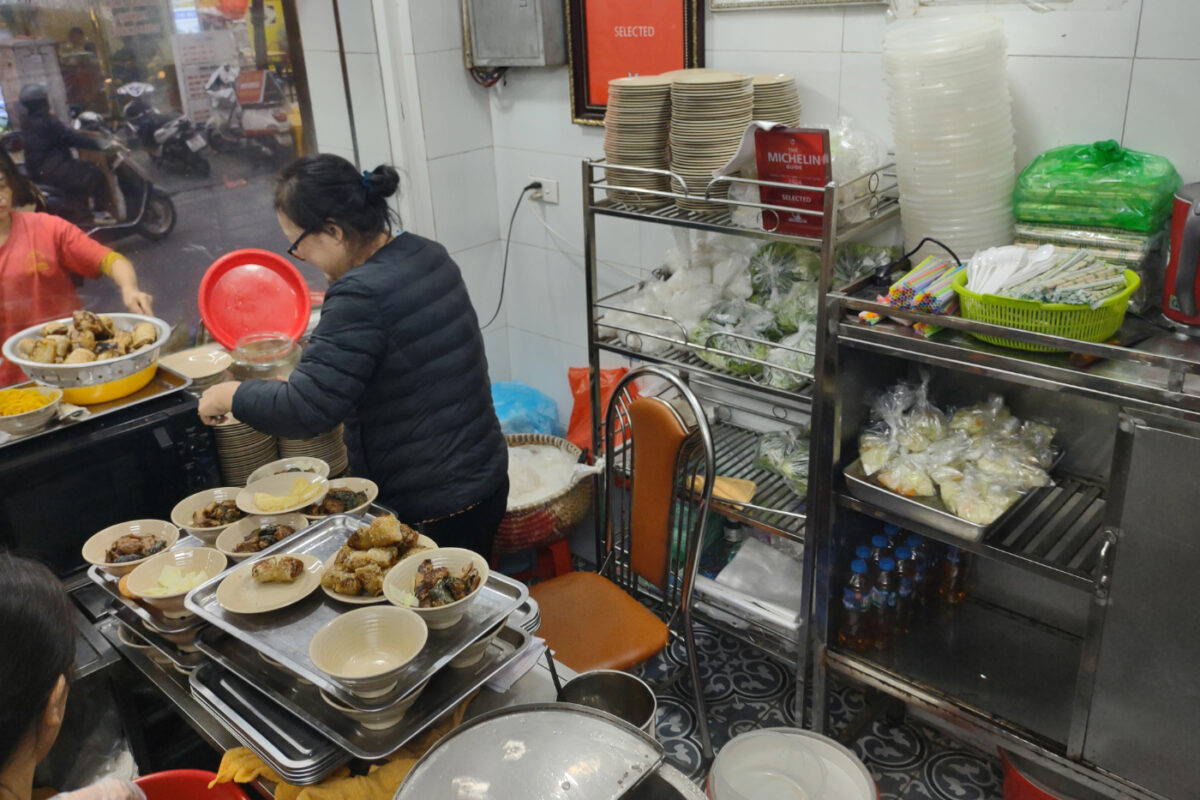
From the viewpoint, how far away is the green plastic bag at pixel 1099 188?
1.72 m

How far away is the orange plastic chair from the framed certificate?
973 mm

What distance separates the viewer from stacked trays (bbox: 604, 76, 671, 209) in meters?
2.23

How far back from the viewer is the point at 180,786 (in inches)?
59.1

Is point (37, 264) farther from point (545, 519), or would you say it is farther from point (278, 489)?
point (545, 519)

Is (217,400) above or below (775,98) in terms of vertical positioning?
below

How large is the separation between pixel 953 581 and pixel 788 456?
20.5 inches

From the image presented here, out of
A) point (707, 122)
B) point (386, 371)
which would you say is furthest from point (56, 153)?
point (707, 122)

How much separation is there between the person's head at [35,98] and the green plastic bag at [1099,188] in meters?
2.34

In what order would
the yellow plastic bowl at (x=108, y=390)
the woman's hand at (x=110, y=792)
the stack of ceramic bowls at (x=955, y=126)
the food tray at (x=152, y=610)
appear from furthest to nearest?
the yellow plastic bowl at (x=108, y=390), the stack of ceramic bowls at (x=955, y=126), the food tray at (x=152, y=610), the woman's hand at (x=110, y=792)

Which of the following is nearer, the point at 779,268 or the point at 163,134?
the point at 779,268

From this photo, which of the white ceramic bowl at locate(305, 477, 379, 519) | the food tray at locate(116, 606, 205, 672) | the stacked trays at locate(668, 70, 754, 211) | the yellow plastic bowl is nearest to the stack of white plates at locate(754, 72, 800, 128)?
the stacked trays at locate(668, 70, 754, 211)

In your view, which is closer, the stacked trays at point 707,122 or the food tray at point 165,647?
the food tray at point 165,647

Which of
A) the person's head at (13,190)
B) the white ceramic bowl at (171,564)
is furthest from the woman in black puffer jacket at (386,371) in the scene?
the person's head at (13,190)

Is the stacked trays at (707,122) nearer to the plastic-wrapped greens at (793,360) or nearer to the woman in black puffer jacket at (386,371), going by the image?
the plastic-wrapped greens at (793,360)
